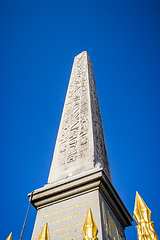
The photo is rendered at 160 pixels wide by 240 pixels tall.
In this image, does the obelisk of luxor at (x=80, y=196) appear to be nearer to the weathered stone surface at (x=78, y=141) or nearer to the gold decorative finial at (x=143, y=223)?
the weathered stone surface at (x=78, y=141)

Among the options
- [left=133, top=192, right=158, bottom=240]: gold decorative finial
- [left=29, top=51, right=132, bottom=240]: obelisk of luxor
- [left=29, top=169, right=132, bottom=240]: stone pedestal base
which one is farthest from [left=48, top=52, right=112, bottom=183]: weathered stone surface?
[left=133, top=192, right=158, bottom=240]: gold decorative finial

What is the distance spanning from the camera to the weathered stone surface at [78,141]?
4.99 meters

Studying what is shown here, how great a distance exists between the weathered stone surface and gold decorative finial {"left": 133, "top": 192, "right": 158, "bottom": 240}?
174cm

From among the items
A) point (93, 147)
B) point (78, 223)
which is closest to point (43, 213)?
point (78, 223)

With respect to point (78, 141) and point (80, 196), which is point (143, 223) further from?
point (78, 141)

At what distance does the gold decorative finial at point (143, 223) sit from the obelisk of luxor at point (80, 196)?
46 cm

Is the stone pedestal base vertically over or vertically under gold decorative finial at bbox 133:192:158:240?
over

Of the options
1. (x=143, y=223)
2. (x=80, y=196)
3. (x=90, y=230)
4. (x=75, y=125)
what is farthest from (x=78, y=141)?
(x=90, y=230)

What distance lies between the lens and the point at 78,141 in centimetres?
562

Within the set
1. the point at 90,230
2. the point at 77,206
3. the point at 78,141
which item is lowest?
the point at 90,230

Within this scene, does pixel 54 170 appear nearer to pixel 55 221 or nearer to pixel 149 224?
pixel 55 221

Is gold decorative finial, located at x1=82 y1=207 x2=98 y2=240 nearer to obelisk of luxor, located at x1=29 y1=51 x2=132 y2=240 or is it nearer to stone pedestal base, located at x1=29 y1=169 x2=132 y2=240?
obelisk of luxor, located at x1=29 y1=51 x2=132 y2=240

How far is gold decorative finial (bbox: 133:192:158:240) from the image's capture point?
2676mm

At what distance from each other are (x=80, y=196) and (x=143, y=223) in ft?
4.63
